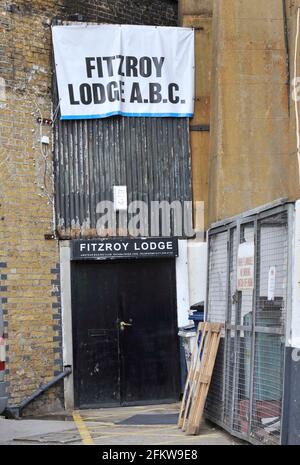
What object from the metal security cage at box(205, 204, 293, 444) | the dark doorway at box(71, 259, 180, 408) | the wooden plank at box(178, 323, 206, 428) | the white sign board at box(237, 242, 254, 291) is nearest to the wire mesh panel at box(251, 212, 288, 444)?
the metal security cage at box(205, 204, 293, 444)

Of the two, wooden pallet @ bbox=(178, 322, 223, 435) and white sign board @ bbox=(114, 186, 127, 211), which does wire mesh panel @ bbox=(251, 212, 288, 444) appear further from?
white sign board @ bbox=(114, 186, 127, 211)

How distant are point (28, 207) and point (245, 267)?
14.5 ft

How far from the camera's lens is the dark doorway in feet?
38.6

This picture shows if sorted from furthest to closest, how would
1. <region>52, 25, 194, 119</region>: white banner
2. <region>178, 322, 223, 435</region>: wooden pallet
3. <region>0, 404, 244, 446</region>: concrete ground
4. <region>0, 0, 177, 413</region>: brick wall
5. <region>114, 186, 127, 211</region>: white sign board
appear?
<region>114, 186, 127, 211</region>: white sign board, <region>52, 25, 194, 119</region>: white banner, <region>0, 0, 177, 413</region>: brick wall, <region>178, 322, 223, 435</region>: wooden pallet, <region>0, 404, 244, 446</region>: concrete ground

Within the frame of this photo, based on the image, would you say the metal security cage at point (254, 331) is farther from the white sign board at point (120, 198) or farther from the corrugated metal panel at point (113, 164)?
the corrugated metal panel at point (113, 164)

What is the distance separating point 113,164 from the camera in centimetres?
1220

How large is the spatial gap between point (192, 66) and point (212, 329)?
5.25m

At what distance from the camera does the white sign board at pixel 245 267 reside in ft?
27.0

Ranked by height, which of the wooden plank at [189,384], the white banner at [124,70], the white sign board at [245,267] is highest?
the white banner at [124,70]

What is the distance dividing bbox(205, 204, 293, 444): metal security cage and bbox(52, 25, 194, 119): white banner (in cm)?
352

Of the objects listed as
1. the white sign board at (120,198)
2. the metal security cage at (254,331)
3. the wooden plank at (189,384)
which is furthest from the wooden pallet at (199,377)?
the white sign board at (120,198)

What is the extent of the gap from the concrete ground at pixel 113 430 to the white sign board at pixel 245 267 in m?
1.85

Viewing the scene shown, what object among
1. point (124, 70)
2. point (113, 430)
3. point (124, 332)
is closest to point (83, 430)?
point (113, 430)
